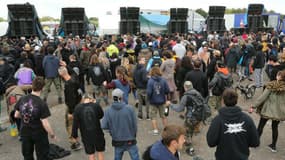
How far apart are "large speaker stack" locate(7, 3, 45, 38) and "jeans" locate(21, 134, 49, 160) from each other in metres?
13.1

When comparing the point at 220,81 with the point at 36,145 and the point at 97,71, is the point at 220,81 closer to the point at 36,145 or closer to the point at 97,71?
the point at 97,71

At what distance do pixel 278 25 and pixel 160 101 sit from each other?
2266 cm

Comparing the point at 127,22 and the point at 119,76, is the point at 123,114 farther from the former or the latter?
the point at 127,22

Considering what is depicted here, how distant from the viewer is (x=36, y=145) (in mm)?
4148

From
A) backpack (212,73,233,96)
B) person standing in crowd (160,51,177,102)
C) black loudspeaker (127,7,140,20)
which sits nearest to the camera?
backpack (212,73,233,96)

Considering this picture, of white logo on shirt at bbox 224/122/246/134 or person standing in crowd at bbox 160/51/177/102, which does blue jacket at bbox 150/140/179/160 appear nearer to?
white logo on shirt at bbox 224/122/246/134

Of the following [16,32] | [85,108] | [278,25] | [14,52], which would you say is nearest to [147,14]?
[278,25]

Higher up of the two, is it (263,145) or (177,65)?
(177,65)

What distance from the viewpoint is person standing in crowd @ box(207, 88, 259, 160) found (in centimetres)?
310

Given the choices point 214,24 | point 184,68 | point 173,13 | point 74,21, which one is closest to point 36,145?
point 184,68

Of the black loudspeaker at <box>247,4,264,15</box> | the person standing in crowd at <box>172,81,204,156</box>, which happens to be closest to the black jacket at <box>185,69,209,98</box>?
the person standing in crowd at <box>172,81,204,156</box>

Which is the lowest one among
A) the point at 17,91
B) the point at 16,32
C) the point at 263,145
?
the point at 263,145

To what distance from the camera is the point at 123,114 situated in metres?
3.83

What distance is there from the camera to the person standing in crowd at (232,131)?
310cm
